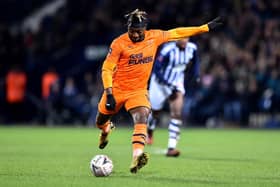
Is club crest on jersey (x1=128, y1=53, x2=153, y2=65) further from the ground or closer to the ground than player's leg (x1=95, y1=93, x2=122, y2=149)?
further from the ground

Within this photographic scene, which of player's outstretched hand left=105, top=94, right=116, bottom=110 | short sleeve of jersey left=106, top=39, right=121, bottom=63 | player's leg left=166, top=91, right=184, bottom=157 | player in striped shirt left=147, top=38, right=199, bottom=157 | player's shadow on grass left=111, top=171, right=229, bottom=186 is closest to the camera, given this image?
player's shadow on grass left=111, top=171, right=229, bottom=186

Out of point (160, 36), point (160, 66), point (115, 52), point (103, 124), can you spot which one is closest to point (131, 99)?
point (115, 52)

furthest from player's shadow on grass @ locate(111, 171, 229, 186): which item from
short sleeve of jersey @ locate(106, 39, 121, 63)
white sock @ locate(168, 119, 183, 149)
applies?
white sock @ locate(168, 119, 183, 149)

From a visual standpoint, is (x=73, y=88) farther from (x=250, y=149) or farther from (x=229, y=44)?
(x=250, y=149)

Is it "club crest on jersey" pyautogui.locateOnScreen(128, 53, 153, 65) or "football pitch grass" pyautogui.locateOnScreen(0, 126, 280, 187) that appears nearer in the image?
"football pitch grass" pyautogui.locateOnScreen(0, 126, 280, 187)

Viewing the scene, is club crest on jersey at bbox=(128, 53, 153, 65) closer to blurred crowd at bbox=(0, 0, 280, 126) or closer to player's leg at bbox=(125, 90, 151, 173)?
player's leg at bbox=(125, 90, 151, 173)

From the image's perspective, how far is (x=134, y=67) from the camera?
1138 centimetres

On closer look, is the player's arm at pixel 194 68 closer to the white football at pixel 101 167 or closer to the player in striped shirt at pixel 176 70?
the player in striped shirt at pixel 176 70

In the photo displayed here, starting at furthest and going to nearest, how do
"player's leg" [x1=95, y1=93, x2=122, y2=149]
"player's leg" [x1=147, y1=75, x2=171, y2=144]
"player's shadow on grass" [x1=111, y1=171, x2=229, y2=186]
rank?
"player's leg" [x1=147, y1=75, x2=171, y2=144], "player's leg" [x1=95, y1=93, x2=122, y2=149], "player's shadow on grass" [x1=111, y1=171, x2=229, y2=186]

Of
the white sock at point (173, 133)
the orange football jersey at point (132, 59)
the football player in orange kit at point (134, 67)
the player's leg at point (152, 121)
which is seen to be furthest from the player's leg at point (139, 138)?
the player's leg at point (152, 121)

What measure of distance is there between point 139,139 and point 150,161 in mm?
2470

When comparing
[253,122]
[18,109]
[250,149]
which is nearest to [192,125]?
[253,122]

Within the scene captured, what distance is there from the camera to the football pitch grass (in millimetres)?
9922

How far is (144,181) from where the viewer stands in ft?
32.4
